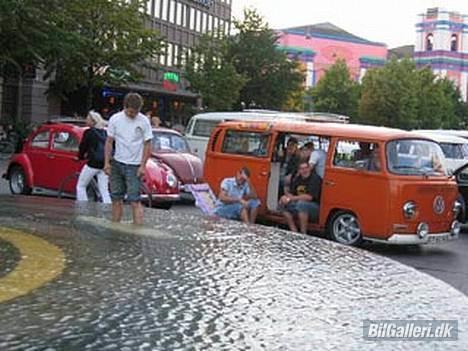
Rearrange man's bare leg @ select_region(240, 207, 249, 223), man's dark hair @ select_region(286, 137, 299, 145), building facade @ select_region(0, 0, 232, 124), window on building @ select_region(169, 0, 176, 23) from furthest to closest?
window on building @ select_region(169, 0, 176, 23) < building facade @ select_region(0, 0, 232, 124) < man's dark hair @ select_region(286, 137, 299, 145) < man's bare leg @ select_region(240, 207, 249, 223)

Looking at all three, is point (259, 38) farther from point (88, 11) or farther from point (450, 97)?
point (450, 97)

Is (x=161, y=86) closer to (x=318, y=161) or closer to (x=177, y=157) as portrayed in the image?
(x=177, y=157)

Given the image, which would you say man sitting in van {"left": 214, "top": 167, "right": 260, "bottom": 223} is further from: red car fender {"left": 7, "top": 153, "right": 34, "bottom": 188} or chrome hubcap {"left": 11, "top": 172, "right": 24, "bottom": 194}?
chrome hubcap {"left": 11, "top": 172, "right": 24, "bottom": 194}

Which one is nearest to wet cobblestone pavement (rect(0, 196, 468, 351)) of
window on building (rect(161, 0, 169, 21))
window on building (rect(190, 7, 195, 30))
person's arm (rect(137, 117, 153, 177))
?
person's arm (rect(137, 117, 153, 177))

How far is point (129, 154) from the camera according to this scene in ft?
26.2

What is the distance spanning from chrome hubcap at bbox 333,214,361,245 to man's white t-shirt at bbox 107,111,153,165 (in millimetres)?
4412

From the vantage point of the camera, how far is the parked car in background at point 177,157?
16427 mm

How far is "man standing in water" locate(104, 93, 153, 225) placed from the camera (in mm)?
7980

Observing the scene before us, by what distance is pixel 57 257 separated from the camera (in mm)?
5684

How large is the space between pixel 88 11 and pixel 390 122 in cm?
4305

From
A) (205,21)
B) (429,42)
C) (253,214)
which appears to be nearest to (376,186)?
(253,214)

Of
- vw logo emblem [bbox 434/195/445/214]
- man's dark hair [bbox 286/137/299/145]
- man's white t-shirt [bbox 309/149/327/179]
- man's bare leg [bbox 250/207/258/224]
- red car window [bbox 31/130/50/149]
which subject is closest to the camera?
vw logo emblem [bbox 434/195/445/214]

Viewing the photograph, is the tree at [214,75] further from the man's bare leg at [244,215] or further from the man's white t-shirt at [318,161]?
the man's bare leg at [244,215]

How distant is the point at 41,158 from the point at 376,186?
7.02m
